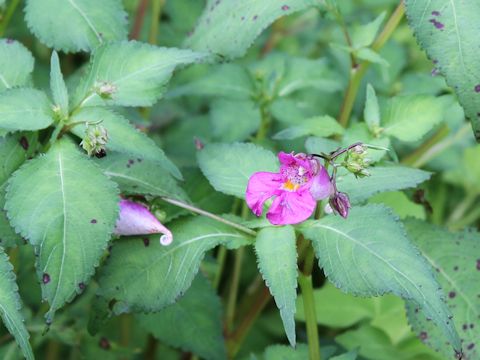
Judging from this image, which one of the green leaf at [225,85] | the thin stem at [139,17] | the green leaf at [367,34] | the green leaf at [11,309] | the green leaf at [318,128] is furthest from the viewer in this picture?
the thin stem at [139,17]

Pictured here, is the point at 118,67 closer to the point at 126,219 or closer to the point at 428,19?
the point at 126,219

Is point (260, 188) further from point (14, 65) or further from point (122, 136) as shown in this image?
point (14, 65)

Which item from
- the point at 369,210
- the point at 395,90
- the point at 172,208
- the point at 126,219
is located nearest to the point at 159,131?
the point at 395,90

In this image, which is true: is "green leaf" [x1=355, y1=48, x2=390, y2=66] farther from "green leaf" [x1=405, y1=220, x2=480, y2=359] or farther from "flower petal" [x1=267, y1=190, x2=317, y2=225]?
"flower petal" [x1=267, y1=190, x2=317, y2=225]

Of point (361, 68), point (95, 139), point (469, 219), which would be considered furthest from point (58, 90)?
point (469, 219)

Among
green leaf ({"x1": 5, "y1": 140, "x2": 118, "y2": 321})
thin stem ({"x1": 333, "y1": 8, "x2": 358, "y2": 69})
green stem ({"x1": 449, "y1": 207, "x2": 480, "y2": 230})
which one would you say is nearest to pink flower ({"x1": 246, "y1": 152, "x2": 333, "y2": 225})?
green leaf ({"x1": 5, "y1": 140, "x2": 118, "y2": 321})

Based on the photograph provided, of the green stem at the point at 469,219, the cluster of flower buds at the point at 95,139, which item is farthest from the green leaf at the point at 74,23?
the green stem at the point at 469,219

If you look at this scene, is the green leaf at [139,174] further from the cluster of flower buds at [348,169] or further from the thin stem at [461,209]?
the thin stem at [461,209]
